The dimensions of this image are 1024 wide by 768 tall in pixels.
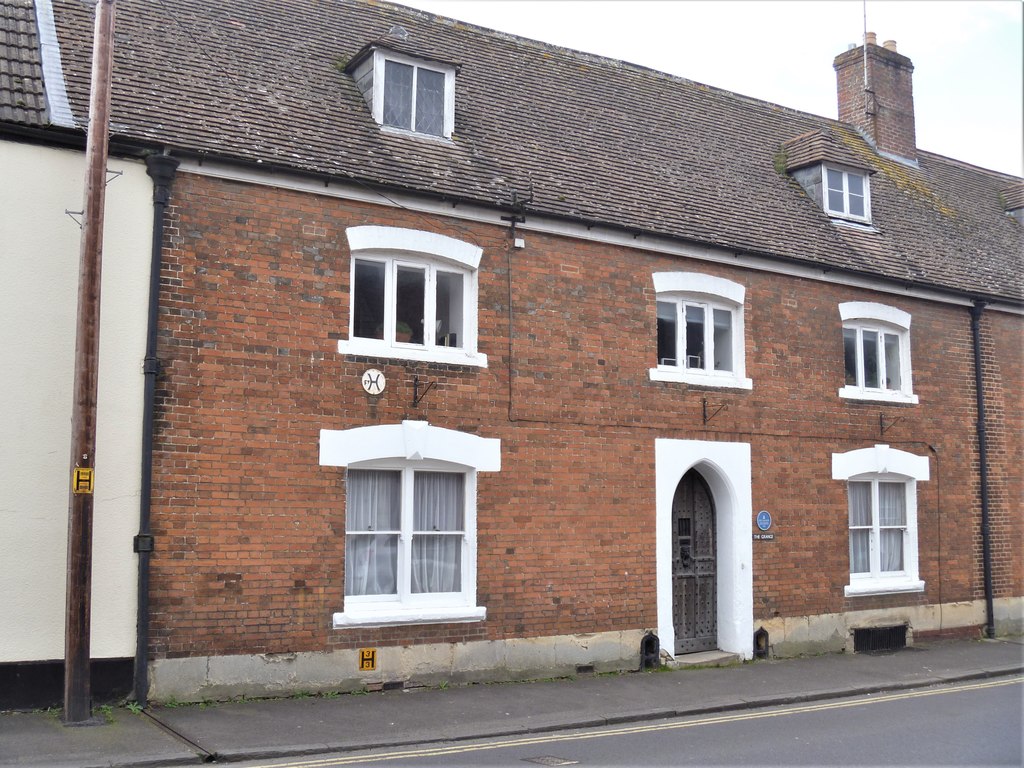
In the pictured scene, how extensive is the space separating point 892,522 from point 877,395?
2.09 metres

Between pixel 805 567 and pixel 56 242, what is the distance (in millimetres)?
11094

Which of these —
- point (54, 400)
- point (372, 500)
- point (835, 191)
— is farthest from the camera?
point (835, 191)

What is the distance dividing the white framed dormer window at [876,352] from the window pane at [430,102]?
23.1 feet

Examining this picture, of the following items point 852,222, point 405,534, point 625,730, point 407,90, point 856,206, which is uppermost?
point 407,90

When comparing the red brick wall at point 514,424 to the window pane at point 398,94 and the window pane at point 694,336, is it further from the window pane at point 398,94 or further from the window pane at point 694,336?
the window pane at point 398,94

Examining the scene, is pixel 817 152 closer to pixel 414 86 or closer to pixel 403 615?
pixel 414 86

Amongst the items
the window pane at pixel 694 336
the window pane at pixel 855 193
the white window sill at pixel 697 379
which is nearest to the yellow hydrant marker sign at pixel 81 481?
the white window sill at pixel 697 379

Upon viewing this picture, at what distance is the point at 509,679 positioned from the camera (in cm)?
1232

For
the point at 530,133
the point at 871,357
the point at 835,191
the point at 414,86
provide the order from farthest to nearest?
1. the point at 835,191
2. the point at 871,357
3. the point at 530,133
4. the point at 414,86

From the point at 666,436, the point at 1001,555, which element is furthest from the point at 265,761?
the point at 1001,555

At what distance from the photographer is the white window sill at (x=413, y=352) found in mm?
11750

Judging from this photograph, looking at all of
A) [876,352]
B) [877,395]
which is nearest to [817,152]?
[876,352]

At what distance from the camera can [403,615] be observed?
11.6 m

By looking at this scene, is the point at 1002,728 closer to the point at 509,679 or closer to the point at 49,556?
the point at 509,679
